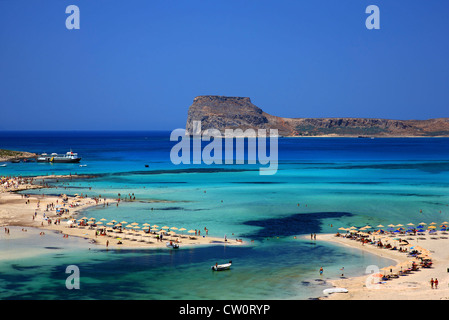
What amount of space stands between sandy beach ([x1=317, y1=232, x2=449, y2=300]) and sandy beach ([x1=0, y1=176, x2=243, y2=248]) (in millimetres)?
13410

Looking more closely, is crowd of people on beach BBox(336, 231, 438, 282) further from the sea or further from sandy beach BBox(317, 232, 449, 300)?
the sea

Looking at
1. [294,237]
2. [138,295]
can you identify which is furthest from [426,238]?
[138,295]

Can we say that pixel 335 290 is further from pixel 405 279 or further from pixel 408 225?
pixel 408 225

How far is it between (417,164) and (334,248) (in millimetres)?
95749

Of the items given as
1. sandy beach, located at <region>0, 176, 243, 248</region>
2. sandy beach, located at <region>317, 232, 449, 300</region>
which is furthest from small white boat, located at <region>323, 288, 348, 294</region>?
sandy beach, located at <region>0, 176, 243, 248</region>

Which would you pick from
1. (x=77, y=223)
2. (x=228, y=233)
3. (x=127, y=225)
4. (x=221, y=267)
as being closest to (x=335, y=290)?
(x=221, y=267)

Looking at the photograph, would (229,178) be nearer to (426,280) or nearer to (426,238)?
(426,238)

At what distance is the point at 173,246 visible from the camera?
42812 millimetres

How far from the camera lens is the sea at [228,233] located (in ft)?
107

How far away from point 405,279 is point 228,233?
19839 mm

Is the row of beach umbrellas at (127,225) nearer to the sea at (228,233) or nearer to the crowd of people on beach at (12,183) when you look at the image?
the sea at (228,233)

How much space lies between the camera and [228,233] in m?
49.2

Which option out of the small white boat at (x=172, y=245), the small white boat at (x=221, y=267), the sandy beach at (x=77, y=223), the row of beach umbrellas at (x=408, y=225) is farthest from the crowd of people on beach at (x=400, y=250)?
the small white boat at (x=172, y=245)

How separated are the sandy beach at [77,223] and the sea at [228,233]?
1698 mm
